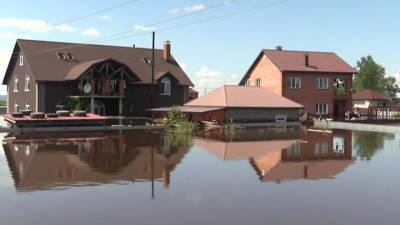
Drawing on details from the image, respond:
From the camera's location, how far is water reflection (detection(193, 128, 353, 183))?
18297 mm

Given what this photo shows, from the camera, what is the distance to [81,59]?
181ft

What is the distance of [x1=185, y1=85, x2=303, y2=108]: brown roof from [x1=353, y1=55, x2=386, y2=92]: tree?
3284 inches

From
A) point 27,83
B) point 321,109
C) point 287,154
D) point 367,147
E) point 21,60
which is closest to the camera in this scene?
point 287,154

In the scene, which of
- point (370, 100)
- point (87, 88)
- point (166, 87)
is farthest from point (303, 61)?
point (370, 100)

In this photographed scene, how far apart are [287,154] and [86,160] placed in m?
9.76

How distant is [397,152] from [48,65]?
3787cm

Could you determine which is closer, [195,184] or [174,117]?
[195,184]

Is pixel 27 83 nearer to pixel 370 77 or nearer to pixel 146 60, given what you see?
pixel 146 60

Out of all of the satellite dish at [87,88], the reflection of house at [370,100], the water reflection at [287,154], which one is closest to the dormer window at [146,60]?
the satellite dish at [87,88]

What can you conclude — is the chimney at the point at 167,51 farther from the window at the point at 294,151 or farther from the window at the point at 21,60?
the window at the point at 294,151

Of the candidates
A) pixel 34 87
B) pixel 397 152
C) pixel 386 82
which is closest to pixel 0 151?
pixel 397 152

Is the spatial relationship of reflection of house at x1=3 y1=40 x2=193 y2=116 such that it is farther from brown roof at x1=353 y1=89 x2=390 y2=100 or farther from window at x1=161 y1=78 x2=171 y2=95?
brown roof at x1=353 y1=89 x2=390 y2=100

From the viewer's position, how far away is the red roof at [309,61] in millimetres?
59688

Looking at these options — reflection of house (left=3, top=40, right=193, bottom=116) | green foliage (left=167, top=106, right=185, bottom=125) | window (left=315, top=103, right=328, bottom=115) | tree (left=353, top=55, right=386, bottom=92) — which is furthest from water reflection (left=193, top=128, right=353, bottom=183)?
tree (left=353, top=55, right=386, bottom=92)
